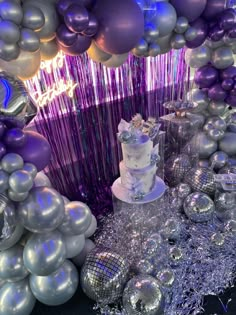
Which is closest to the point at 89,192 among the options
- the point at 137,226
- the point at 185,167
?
the point at 137,226

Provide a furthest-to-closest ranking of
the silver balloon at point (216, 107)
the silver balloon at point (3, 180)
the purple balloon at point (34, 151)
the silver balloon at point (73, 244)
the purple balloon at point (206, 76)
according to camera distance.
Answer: the silver balloon at point (216, 107)
the purple balloon at point (206, 76)
the silver balloon at point (73, 244)
the purple balloon at point (34, 151)
the silver balloon at point (3, 180)

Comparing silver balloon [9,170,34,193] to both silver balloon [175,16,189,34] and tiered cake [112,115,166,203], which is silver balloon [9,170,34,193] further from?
silver balloon [175,16,189,34]

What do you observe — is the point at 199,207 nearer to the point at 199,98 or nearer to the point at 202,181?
the point at 202,181

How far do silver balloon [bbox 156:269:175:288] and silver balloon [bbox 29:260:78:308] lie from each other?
15.3 inches

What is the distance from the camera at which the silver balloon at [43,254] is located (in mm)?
1200

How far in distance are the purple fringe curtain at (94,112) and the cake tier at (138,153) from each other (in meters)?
0.50

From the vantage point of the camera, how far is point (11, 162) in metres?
1.06

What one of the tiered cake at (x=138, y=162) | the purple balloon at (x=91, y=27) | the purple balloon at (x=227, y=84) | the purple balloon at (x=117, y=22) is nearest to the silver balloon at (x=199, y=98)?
the purple balloon at (x=227, y=84)

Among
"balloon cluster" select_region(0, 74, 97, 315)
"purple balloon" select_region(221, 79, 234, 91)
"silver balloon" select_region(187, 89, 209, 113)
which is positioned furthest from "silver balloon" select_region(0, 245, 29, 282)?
"purple balloon" select_region(221, 79, 234, 91)

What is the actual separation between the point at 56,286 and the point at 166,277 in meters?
0.49

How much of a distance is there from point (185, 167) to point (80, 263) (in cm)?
95

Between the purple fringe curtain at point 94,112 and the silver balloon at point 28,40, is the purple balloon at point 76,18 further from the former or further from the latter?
the purple fringe curtain at point 94,112

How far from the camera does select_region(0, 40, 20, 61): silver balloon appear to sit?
3.57ft

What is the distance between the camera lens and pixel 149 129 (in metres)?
1.65
